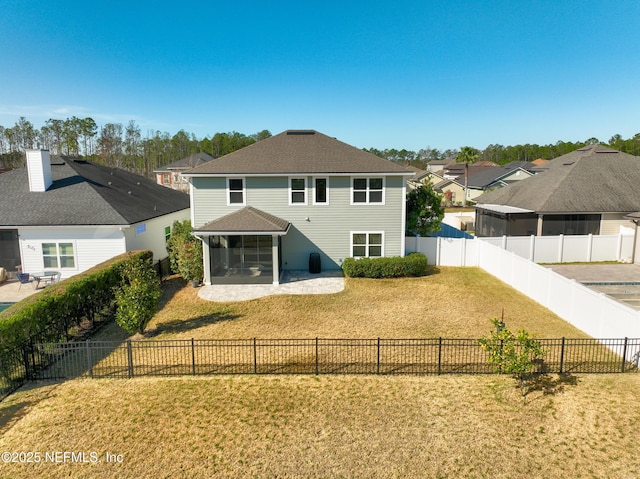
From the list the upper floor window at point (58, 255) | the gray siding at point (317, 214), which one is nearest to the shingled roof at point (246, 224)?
the gray siding at point (317, 214)

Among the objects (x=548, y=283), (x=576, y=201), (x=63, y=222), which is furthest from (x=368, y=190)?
(x=63, y=222)

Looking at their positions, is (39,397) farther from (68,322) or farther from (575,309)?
(575,309)

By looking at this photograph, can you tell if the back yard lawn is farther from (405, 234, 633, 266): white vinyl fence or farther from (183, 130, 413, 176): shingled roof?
(183, 130, 413, 176): shingled roof

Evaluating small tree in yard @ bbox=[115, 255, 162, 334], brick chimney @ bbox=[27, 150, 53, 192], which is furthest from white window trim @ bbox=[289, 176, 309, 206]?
brick chimney @ bbox=[27, 150, 53, 192]

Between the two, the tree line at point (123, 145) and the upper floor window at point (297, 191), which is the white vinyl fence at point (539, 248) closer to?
the upper floor window at point (297, 191)

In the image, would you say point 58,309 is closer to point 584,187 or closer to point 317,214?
point 317,214

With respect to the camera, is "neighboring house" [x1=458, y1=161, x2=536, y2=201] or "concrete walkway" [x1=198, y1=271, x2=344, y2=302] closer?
"concrete walkway" [x1=198, y1=271, x2=344, y2=302]
